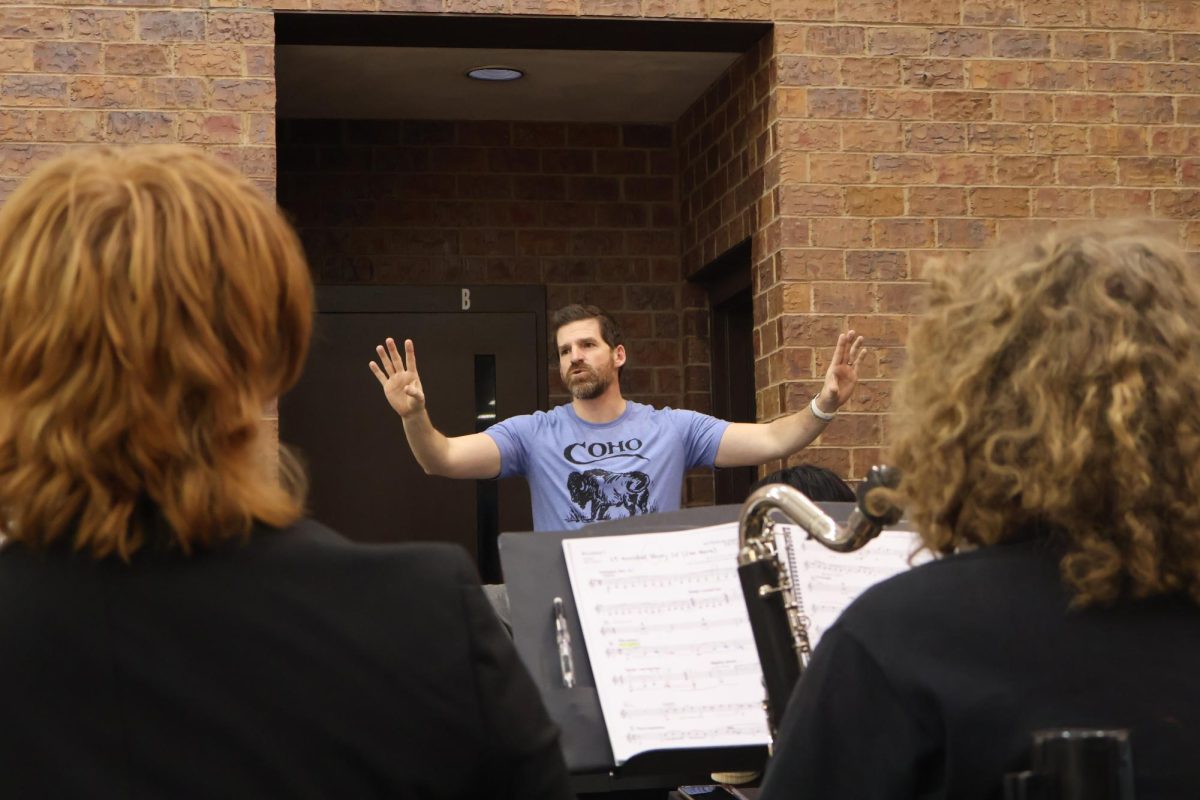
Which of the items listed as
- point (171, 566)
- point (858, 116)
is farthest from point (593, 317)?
point (171, 566)

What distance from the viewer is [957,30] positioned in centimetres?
556

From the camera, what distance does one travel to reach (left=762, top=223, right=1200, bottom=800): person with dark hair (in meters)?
1.33

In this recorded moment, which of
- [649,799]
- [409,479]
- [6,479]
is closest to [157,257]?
Answer: [6,479]

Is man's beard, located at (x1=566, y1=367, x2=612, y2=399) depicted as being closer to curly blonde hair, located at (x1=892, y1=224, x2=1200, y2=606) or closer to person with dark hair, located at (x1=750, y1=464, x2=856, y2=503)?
person with dark hair, located at (x1=750, y1=464, x2=856, y2=503)

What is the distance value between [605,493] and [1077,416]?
353 cm

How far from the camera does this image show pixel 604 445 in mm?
4973

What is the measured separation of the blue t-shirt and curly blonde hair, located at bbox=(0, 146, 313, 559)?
3582 millimetres

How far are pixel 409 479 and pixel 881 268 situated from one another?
2.34 m

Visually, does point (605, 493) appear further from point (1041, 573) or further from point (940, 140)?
point (1041, 573)

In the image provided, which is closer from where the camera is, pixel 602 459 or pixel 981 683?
pixel 981 683

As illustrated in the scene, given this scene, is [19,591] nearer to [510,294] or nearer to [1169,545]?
[1169,545]

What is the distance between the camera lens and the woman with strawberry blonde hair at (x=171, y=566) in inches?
48.5

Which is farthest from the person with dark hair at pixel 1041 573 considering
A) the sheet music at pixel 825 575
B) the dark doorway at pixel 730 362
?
the dark doorway at pixel 730 362

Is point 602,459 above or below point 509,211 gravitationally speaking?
below
